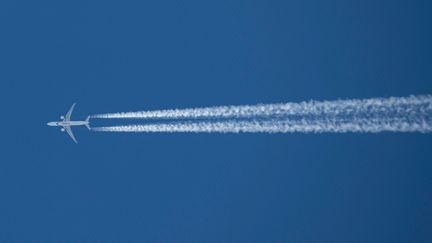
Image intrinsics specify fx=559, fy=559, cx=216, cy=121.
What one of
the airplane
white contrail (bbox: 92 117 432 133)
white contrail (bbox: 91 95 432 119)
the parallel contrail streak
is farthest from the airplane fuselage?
white contrail (bbox: 92 117 432 133)

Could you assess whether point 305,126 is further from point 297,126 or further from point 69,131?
point 69,131

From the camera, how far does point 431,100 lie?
58.2 feet

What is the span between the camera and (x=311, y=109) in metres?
19.8

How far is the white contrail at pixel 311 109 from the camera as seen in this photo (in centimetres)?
1797

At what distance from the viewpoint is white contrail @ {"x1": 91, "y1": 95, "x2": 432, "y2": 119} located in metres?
18.0

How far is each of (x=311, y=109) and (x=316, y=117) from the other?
56 cm

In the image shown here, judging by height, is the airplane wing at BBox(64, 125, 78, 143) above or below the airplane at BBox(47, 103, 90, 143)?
below

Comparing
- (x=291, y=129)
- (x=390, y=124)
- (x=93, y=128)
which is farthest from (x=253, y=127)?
(x=93, y=128)

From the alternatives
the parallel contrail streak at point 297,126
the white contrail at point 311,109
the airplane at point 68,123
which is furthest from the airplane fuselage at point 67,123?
the parallel contrail streak at point 297,126

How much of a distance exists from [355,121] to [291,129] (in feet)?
7.63

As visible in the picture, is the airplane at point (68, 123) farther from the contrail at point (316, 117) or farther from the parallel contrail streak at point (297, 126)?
the contrail at point (316, 117)

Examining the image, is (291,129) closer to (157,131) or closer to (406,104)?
(406,104)

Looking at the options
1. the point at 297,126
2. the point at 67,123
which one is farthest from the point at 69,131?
the point at 297,126

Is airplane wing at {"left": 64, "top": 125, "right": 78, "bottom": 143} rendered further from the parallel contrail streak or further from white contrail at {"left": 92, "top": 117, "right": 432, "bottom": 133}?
white contrail at {"left": 92, "top": 117, "right": 432, "bottom": 133}
